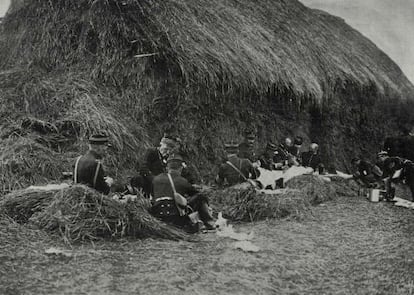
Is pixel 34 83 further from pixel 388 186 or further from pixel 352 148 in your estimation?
pixel 352 148

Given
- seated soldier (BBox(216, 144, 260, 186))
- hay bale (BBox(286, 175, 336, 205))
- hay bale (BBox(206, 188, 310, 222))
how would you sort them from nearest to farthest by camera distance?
hay bale (BBox(206, 188, 310, 222)) → seated soldier (BBox(216, 144, 260, 186)) → hay bale (BBox(286, 175, 336, 205))

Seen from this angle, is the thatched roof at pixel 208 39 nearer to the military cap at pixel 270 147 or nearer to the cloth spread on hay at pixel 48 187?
the military cap at pixel 270 147

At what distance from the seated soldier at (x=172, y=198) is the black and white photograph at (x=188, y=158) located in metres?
0.02

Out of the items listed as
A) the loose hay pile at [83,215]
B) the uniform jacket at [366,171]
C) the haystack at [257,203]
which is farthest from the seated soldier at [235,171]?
the uniform jacket at [366,171]

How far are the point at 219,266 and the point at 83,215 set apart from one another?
1868mm

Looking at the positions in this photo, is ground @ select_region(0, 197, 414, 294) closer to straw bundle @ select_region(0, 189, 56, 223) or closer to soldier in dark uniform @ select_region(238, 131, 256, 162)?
straw bundle @ select_region(0, 189, 56, 223)

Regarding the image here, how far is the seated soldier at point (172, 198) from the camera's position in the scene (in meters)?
6.61

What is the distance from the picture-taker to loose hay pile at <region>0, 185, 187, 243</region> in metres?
5.88

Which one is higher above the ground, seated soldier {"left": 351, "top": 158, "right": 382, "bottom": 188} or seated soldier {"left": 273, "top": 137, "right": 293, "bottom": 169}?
seated soldier {"left": 273, "top": 137, "right": 293, "bottom": 169}

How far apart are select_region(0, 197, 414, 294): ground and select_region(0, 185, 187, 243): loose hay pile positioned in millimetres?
223

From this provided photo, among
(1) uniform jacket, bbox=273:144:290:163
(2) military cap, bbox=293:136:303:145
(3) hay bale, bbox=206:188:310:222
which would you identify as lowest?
(3) hay bale, bbox=206:188:310:222

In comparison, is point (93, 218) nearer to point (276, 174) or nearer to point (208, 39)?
point (276, 174)

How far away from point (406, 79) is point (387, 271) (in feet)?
71.3

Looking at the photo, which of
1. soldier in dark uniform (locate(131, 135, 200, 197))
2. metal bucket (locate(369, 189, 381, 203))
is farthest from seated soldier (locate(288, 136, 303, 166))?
soldier in dark uniform (locate(131, 135, 200, 197))
